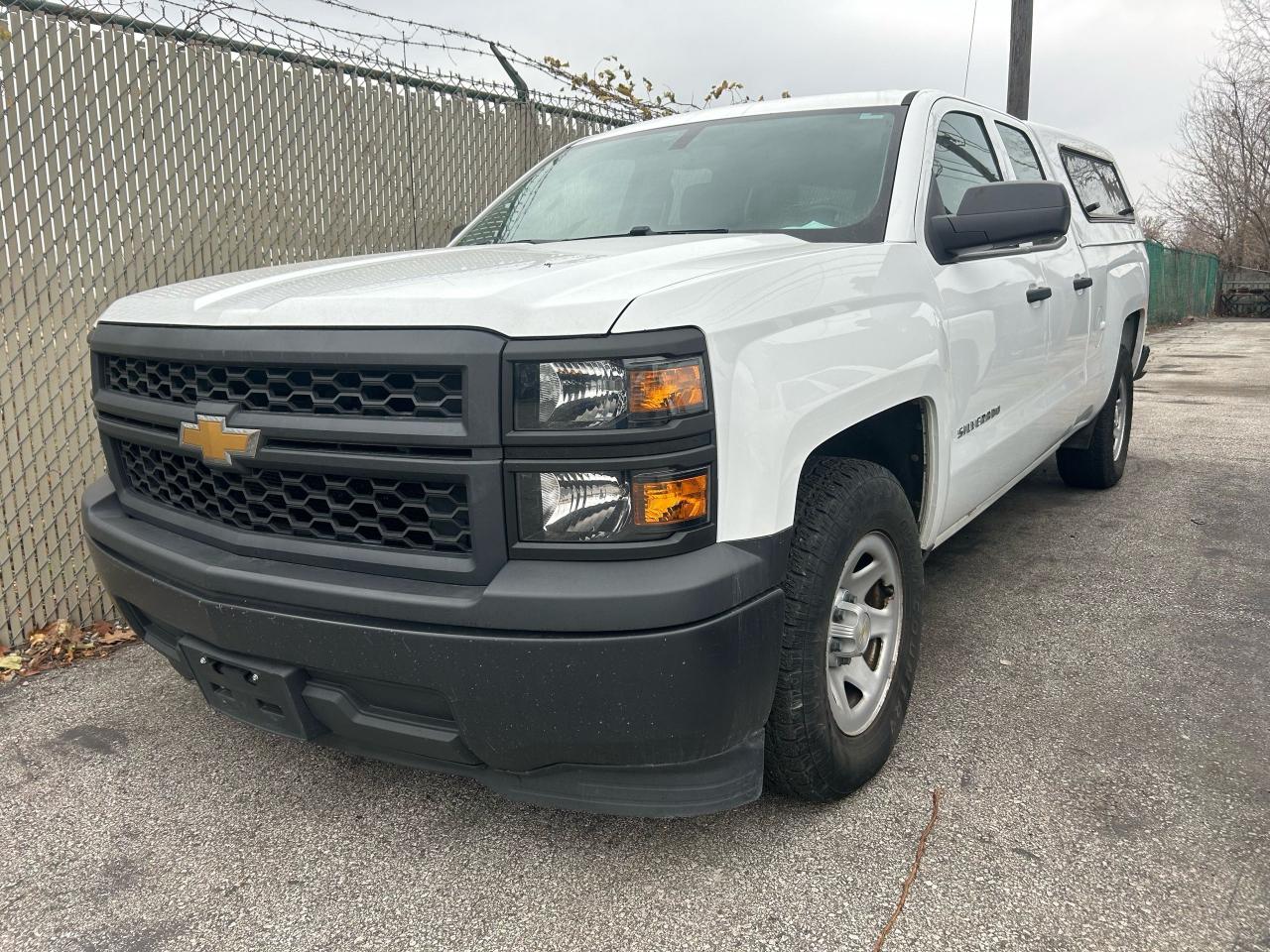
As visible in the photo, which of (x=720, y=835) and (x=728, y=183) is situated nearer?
(x=720, y=835)

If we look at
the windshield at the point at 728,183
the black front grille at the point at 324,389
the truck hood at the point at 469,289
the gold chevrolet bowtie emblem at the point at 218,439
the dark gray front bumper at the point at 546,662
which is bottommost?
the dark gray front bumper at the point at 546,662

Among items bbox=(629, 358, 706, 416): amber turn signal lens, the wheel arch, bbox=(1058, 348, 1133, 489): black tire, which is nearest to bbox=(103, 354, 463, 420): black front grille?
bbox=(629, 358, 706, 416): amber turn signal lens

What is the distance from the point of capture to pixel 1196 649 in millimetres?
3422

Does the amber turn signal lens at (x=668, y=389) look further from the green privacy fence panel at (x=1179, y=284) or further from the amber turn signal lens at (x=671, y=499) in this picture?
the green privacy fence panel at (x=1179, y=284)

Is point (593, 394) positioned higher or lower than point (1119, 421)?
higher

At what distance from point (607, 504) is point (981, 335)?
1.76 metres

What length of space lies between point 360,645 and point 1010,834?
159cm

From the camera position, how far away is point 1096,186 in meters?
5.25

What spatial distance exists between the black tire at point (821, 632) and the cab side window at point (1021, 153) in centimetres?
216

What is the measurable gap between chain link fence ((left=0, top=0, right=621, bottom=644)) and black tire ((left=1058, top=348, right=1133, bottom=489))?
4.08 m

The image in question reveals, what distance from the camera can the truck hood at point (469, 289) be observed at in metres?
1.89

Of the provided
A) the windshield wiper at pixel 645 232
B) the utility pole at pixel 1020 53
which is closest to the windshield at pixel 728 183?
the windshield wiper at pixel 645 232

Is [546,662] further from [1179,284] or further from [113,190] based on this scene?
[1179,284]

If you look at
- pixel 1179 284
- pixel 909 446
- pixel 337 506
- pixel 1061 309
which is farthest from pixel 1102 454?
pixel 1179 284
